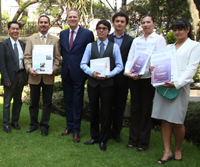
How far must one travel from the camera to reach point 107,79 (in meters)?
4.00

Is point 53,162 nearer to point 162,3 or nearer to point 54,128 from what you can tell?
point 54,128

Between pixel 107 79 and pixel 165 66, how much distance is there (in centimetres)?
105

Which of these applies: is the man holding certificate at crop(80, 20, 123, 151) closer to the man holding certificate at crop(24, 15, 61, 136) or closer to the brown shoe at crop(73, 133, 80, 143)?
the brown shoe at crop(73, 133, 80, 143)

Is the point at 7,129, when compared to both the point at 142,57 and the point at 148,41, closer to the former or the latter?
the point at 142,57

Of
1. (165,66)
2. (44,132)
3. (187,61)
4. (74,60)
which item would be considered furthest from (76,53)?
(187,61)

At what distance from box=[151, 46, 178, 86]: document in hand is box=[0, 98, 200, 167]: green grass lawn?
1.29 meters

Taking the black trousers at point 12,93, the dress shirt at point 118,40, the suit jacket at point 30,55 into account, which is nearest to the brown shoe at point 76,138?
the suit jacket at point 30,55

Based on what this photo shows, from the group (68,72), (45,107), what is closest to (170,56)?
(68,72)

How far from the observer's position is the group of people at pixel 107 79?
3.43m

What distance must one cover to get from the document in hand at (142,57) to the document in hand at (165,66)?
0.84 ft

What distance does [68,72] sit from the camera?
4.53m

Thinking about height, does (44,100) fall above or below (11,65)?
below

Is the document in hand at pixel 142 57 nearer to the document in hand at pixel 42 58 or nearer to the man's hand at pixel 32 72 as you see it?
the document in hand at pixel 42 58

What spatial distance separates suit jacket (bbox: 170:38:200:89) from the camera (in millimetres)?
3205
